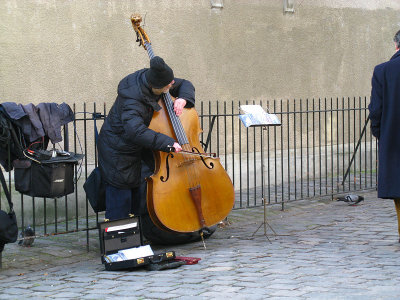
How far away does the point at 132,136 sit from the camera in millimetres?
5992

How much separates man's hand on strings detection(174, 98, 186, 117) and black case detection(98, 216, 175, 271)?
3.30 feet

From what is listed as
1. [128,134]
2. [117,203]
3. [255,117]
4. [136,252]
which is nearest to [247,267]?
[136,252]

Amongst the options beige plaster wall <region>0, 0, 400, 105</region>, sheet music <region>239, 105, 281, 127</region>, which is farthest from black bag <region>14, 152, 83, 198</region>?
beige plaster wall <region>0, 0, 400, 105</region>

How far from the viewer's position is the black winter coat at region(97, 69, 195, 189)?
603 centimetres

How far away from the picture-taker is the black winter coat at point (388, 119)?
6305mm

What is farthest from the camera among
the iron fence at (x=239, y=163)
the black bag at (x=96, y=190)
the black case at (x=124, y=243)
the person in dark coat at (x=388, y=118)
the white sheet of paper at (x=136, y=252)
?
the iron fence at (x=239, y=163)

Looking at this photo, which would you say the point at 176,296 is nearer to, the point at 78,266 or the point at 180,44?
the point at 78,266

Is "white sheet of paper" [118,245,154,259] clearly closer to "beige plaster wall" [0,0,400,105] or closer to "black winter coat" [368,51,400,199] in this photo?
"black winter coat" [368,51,400,199]

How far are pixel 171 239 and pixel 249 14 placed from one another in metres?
5.29

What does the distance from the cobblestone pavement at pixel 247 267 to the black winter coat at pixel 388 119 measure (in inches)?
23.7

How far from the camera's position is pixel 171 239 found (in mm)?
6750

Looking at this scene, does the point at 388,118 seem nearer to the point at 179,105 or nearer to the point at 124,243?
the point at 179,105

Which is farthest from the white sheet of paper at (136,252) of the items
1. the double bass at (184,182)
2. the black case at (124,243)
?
the double bass at (184,182)

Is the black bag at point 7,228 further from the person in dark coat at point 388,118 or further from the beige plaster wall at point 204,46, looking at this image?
the person in dark coat at point 388,118
